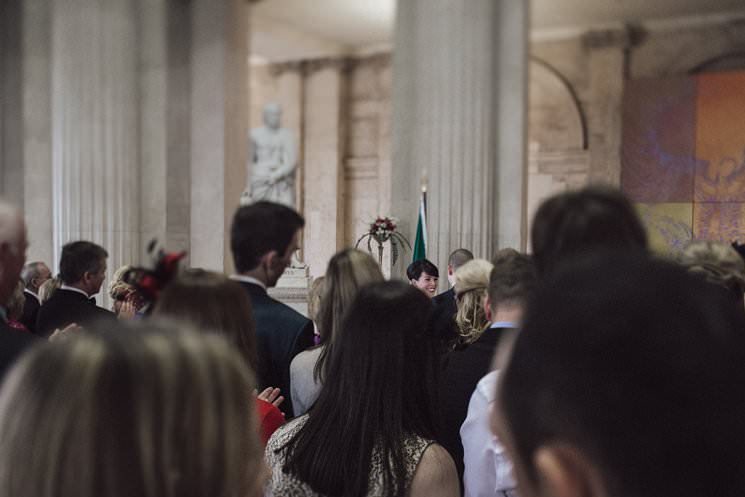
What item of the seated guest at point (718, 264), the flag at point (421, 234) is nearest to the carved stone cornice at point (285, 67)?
the flag at point (421, 234)

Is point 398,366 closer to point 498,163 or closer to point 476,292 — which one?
point 476,292

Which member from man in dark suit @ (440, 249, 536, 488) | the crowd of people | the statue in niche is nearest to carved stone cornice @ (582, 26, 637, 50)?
the statue in niche

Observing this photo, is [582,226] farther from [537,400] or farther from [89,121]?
[89,121]

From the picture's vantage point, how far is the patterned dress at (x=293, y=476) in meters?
2.26

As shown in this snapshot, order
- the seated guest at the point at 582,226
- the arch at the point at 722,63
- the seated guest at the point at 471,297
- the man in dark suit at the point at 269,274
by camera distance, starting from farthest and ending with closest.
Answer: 1. the arch at the point at 722,63
2. the seated guest at the point at 471,297
3. the man in dark suit at the point at 269,274
4. the seated guest at the point at 582,226

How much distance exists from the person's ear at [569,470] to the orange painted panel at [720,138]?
16.1 m

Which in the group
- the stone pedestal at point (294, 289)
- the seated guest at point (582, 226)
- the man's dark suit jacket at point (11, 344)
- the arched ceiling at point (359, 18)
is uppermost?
the arched ceiling at point (359, 18)

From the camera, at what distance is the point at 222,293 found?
97.7 inches

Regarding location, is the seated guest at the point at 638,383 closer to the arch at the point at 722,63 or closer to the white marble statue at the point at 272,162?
the white marble statue at the point at 272,162

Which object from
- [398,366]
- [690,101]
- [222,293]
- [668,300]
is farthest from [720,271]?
[690,101]

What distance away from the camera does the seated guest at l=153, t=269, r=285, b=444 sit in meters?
2.41

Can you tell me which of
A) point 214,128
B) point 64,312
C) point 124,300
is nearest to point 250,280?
point 64,312

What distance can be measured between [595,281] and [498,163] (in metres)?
10.3

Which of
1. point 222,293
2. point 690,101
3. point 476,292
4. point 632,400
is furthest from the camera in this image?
point 690,101
